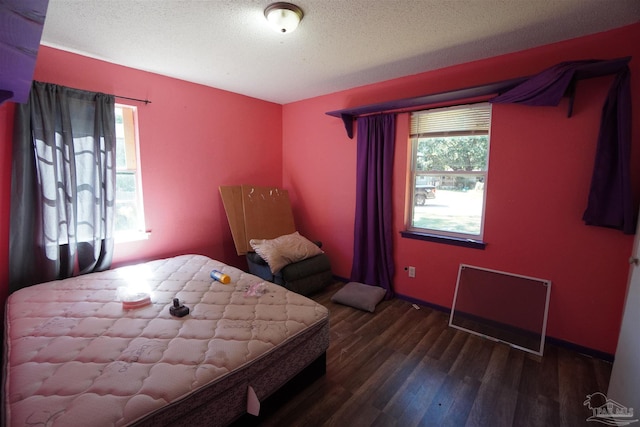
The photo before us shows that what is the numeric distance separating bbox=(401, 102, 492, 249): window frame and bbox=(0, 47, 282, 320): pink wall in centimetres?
200

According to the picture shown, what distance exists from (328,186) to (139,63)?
7.61ft

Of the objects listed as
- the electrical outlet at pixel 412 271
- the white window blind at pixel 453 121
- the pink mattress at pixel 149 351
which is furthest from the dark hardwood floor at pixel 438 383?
the white window blind at pixel 453 121

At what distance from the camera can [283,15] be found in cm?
168

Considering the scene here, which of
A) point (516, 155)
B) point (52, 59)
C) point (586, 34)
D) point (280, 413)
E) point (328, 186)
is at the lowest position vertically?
point (280, 413)

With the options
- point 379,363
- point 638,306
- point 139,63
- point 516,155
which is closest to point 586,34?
point 516,155

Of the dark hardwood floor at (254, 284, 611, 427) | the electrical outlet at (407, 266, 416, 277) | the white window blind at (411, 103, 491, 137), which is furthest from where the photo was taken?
the electrical outlet at (407, 266, 416, 277)

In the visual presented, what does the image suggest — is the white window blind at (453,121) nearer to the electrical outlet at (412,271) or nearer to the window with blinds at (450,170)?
the window with blinds at (450,170)

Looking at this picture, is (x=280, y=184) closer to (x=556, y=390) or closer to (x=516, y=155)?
(x=516, y=155)

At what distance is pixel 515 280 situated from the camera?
2.41 m

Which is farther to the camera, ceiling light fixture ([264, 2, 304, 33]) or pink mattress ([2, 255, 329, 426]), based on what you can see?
ceiling light fixture ([264, 2, 304, 33])

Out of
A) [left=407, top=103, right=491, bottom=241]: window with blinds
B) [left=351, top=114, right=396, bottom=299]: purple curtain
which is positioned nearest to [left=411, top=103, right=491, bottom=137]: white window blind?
[left=407, top=103, right=491, bottom=241]: window with blinds

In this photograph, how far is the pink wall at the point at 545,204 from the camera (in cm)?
200

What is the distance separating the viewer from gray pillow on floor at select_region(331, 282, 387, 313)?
9.30ft

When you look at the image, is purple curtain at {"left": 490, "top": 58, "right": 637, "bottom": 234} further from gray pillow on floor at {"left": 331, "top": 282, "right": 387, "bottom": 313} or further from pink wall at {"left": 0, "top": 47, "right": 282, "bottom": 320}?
pink wall at {"left": 0, "top": 47, "right": 282, "bottom": 320}
